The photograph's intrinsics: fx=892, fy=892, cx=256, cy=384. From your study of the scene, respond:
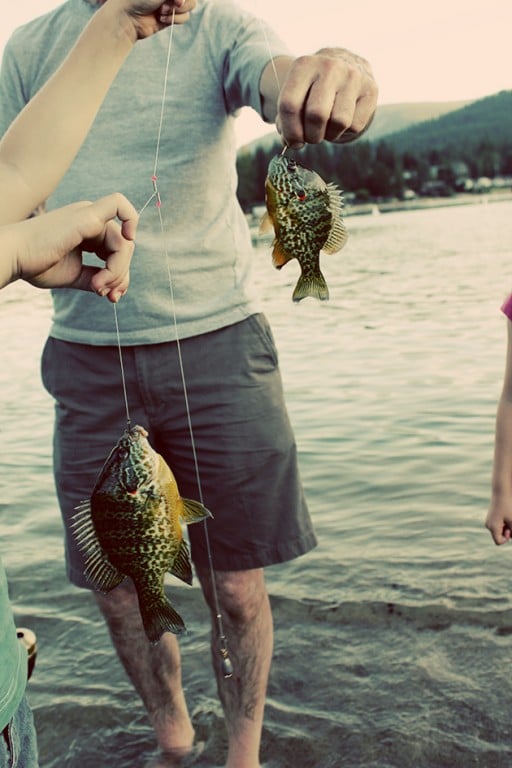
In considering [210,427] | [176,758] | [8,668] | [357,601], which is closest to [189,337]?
[210,427]

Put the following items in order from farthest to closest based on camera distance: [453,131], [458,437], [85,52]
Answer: [453,131]
[458,437]
[85,52]

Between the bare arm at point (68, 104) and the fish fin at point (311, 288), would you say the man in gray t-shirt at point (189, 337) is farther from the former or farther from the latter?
the fish fin at point (311, 288)

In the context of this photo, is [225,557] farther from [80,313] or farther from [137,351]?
[80,313]

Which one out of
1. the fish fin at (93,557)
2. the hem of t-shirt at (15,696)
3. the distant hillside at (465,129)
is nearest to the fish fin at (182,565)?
the fish fin at (93,557)

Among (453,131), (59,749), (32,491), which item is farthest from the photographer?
(453,131)

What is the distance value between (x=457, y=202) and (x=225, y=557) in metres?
89.6

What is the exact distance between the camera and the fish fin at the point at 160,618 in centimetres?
248

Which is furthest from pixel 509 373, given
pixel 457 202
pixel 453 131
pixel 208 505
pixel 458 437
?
pixel 453 131

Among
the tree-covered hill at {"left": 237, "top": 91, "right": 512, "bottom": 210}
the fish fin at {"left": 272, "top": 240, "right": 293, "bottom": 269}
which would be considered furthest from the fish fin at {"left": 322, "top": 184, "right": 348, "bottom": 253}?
the tree-covered hill at {"left": 237, "top": 91, "right": 512, "bottom": 210}

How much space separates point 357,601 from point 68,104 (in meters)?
3.48

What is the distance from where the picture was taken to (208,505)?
3291 mm

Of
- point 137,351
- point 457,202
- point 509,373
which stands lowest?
point 457,202

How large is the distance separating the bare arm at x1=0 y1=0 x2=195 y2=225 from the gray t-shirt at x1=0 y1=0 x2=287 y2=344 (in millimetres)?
772

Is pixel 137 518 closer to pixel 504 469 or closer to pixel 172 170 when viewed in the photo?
pixel 172 170
